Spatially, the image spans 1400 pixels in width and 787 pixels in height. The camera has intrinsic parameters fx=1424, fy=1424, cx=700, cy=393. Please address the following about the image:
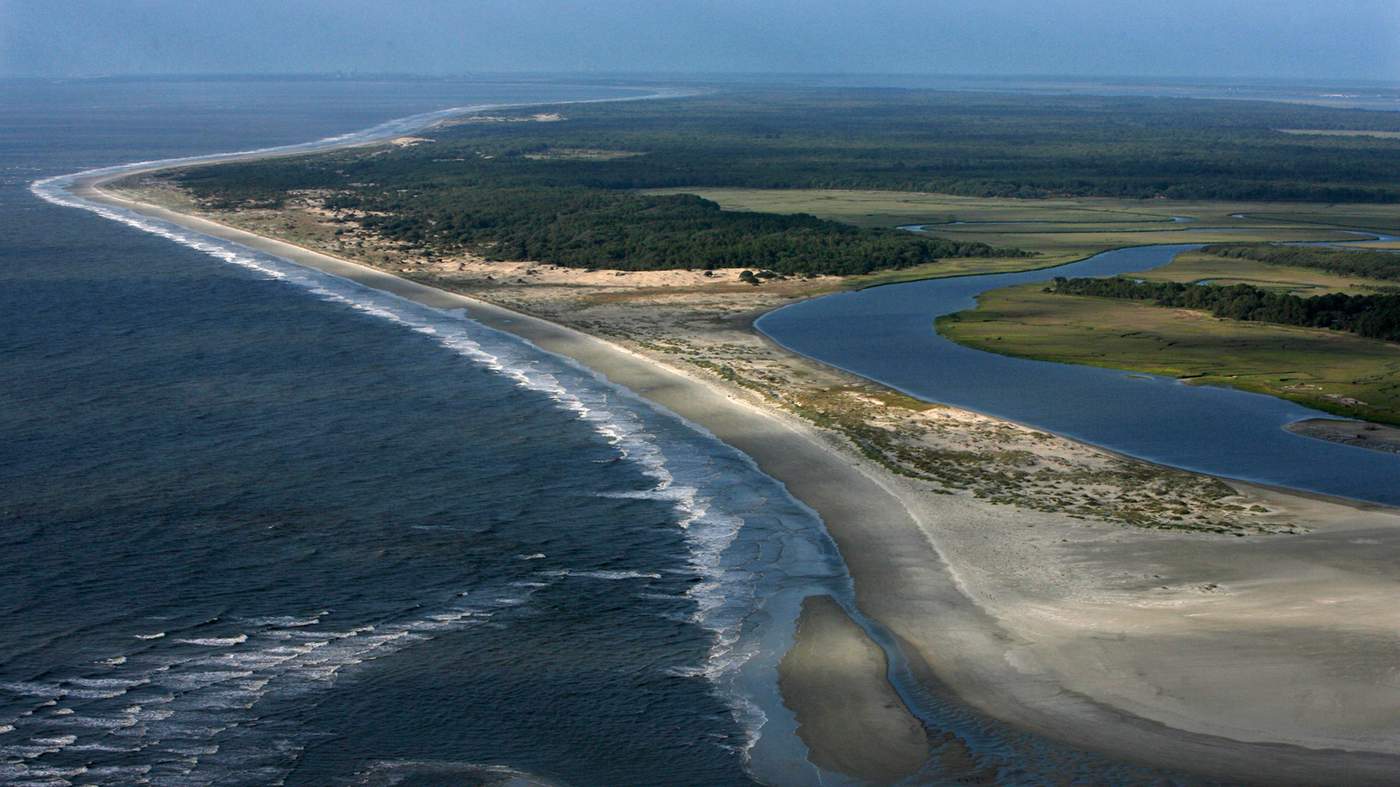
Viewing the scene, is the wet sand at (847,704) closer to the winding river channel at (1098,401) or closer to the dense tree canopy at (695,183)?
the winding river channel at (1098,401)

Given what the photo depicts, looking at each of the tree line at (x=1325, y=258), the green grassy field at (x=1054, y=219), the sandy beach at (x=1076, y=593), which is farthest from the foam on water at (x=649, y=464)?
the tree line at (x=1325, y=258)

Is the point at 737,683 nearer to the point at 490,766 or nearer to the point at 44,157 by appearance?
the point at 490,766

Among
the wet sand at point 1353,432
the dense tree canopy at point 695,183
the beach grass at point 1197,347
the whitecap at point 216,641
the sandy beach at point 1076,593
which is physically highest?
the dense tree canopy at point 695,183

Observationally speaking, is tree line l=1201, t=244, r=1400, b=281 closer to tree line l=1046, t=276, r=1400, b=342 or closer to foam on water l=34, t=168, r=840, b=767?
tree line l=1046, t=276, r=1400, b=342

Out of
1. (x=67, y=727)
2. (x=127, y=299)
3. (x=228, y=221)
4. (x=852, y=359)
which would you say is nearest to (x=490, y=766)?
(x=67, y=727)

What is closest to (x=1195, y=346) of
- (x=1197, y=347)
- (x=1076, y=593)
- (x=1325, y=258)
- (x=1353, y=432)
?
(x=1197, y=347)

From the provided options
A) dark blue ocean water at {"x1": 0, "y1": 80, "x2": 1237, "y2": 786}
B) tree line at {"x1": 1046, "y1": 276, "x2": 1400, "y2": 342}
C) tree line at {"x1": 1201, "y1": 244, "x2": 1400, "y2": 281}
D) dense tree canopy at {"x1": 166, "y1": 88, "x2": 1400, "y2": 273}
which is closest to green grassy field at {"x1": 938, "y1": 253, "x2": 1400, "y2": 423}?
tree line at {"x1": 1046, "y1": 276, "x2": 1400, "y2": 342}

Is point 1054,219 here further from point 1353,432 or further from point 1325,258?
point 1353,432
